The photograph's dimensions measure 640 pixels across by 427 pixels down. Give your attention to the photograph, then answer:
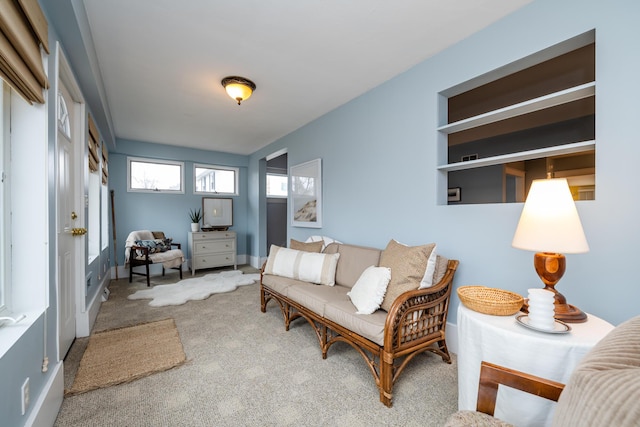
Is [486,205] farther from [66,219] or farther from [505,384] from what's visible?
[66,219]

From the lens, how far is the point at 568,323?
51.0 inches

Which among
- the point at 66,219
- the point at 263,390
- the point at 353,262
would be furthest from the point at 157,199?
the point at 263,390

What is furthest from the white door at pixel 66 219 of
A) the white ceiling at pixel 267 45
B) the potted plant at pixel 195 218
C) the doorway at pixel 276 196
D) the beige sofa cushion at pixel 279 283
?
the doorway at pixel 276 196

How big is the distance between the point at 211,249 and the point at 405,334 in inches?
174

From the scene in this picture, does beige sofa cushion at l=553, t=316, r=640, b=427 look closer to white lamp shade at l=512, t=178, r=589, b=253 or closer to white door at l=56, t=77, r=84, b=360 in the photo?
white lamp shade at l=512, t=178, r=589, b=253

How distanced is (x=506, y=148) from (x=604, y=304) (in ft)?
10.7

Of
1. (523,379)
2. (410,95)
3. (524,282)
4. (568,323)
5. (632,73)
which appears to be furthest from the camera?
(410,95)

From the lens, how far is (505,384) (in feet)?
3.09

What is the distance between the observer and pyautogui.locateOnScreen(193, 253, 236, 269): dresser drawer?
201 inches

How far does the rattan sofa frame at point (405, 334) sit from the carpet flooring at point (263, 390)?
11 centimetres

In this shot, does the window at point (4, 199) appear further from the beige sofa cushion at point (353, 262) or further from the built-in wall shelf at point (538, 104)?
the built-in wall shelf at point (538, 104)

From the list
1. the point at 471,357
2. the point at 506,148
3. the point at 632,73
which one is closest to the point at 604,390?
the point at 471,357

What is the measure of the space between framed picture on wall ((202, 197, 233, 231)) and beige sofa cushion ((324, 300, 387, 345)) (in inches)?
167

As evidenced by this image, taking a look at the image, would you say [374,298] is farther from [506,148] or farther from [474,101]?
[506,148]
